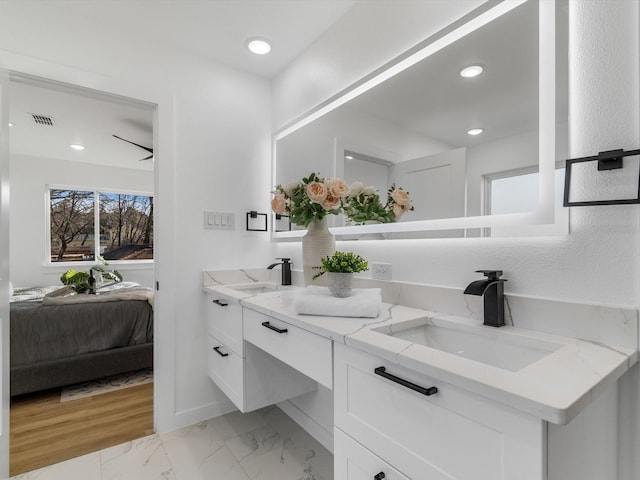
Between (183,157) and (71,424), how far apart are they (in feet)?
6.19

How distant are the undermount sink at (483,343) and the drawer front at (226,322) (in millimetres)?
898

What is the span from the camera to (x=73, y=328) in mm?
2680

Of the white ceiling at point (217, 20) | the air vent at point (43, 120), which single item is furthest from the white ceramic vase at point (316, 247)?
the air vent at point (43, 120)

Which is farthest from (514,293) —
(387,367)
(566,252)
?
(387,367)

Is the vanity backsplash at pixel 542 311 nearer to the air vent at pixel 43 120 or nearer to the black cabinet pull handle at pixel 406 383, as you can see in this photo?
the black cabinet pull handle at pixel 406 383

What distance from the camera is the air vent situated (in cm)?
328

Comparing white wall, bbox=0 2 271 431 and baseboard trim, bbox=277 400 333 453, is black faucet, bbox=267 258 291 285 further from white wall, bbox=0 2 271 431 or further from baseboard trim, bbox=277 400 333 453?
baseboard trim, bbox=277 400 333 453

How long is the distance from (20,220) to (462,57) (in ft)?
19.8

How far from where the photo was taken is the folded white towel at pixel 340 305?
117cm

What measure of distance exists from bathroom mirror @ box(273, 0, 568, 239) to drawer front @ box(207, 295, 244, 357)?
715 mm

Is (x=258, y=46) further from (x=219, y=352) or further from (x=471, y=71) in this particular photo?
(x=219, y=352)

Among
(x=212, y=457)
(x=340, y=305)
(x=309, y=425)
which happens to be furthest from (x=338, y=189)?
(x=212, y=457)

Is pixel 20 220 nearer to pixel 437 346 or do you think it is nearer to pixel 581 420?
pixel 437 346

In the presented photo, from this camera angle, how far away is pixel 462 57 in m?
1.26
